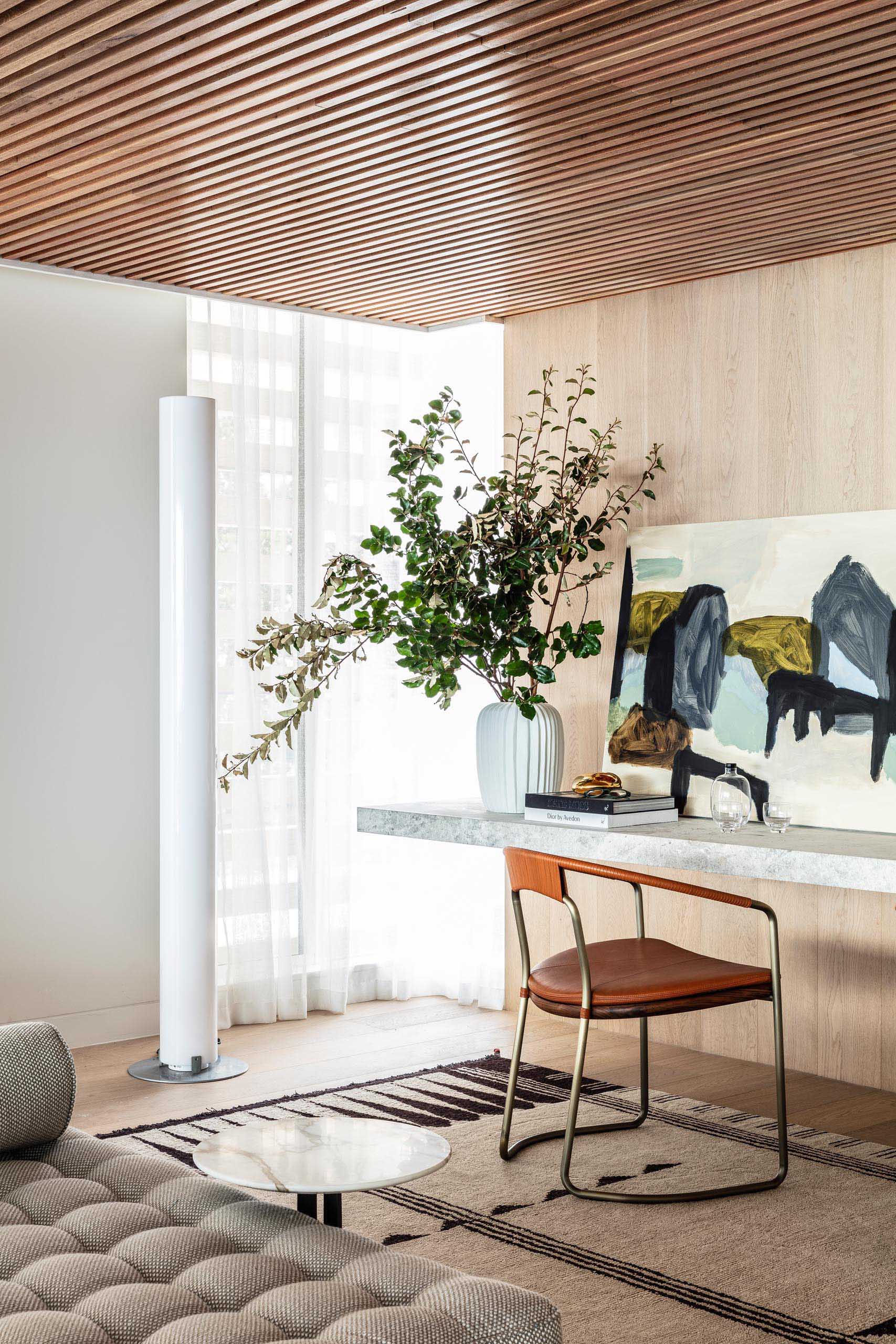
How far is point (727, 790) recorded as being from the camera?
4.10m

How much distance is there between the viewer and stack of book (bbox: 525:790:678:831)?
4.10 m

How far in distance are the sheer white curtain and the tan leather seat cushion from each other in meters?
1.73

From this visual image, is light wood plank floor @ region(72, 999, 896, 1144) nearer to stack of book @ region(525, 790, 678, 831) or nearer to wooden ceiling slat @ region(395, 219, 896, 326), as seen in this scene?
stack of book @ region(525, 790, 678, 831)

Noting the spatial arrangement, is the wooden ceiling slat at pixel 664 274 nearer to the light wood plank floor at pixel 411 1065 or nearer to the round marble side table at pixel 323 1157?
the light wood plank floor at pixel 411 1065

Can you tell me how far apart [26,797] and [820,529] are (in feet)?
8.81

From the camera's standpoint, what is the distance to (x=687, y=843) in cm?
376

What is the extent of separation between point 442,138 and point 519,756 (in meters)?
1.92

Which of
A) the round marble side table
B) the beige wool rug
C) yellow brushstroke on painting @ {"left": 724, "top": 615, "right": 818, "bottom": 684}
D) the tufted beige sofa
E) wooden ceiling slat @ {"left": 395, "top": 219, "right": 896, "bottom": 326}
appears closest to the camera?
the tufted beige sofa

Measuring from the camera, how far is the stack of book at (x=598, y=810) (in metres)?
4.10

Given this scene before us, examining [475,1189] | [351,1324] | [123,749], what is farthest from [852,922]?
[351,1324]

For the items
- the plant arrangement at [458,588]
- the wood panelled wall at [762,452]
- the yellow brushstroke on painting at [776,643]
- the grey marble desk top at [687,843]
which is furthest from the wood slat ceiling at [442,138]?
the grey marble desk top at [687,843]

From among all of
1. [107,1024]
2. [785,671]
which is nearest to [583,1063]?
[785,671]

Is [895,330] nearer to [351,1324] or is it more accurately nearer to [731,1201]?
[731,1201]

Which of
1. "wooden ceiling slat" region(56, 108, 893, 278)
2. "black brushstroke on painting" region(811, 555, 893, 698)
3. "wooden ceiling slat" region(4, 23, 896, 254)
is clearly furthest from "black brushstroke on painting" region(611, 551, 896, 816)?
"wooden ceiling slat" region(4, 23, 896, 254)
